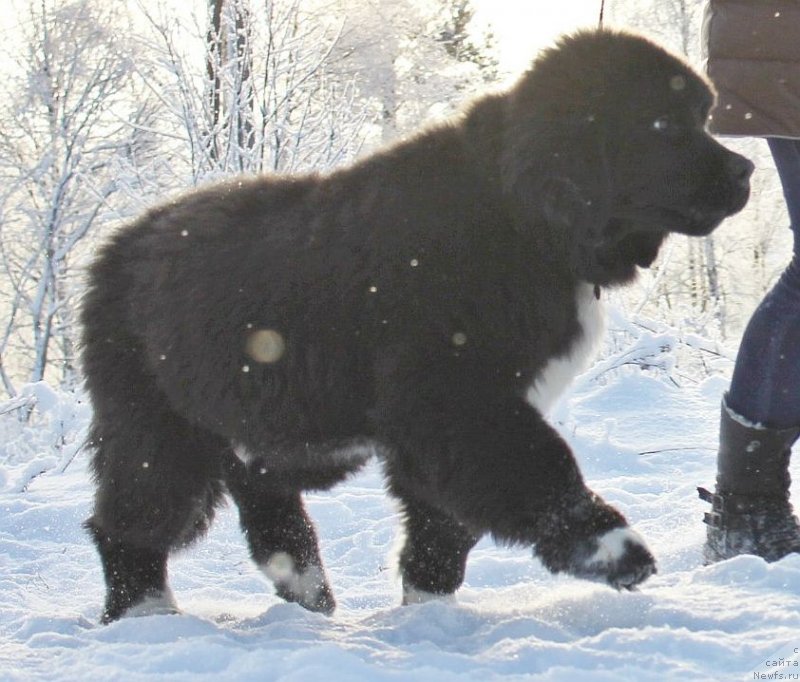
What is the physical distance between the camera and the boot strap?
3059mm

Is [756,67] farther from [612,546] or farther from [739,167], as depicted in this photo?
[612,546]

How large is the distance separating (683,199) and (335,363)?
1011 mm

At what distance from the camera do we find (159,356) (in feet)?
9.77

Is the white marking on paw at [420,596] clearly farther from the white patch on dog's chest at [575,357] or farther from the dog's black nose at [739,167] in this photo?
the dog's black nose at [739,167]

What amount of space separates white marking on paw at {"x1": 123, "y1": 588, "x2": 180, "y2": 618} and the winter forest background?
1070mm

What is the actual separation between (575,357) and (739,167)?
67 cm

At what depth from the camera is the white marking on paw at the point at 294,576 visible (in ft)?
10.8

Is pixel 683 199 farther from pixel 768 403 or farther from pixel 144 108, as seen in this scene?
pixel 144 108

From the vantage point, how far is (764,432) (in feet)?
10.1

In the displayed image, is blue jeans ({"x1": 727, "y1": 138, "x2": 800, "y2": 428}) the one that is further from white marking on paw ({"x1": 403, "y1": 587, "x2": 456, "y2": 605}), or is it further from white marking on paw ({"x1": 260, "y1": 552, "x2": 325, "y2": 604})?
white marking on paw ({"x1": 260, "y1": 552, "x2": 325, "y2": 604})

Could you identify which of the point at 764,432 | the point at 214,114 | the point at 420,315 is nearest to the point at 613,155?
the point at 420,315

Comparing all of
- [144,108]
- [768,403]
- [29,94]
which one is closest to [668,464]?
[768,403]

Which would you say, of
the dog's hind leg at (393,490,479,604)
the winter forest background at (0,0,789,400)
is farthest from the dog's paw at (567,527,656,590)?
the winter forest background at (0,0,789,400)

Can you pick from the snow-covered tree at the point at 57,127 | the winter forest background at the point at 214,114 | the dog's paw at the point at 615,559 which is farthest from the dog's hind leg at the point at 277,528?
the snow-covered tree at the point at 57,127
